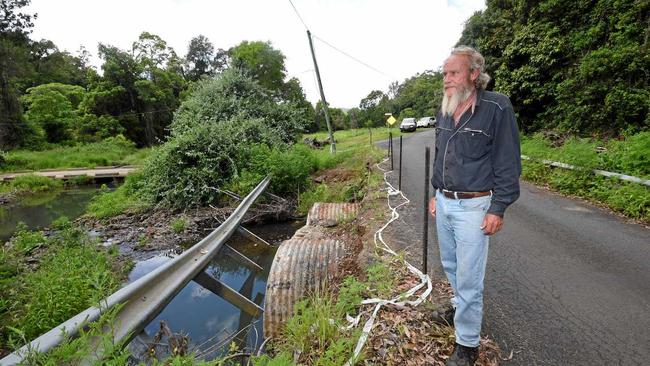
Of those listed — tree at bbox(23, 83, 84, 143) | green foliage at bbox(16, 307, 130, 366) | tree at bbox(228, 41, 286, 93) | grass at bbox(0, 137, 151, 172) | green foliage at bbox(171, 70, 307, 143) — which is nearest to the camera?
green foliage at bbox(16, 307, 130, 366)

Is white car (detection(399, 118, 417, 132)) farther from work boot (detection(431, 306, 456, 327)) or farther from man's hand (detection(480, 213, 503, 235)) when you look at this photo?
man's hand (detection(480, 213, 503, 235))

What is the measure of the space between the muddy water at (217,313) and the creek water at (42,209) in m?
9.10

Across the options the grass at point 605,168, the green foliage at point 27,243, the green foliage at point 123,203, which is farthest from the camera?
the green foliage at point 123,203

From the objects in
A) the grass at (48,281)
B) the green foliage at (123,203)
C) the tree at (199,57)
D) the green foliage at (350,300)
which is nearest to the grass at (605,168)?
the green foliage at (350,300)

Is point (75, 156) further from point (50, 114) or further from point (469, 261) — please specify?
point (469, 261)

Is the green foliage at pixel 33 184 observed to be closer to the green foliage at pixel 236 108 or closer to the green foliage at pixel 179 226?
the green foliage at pixel 236 108

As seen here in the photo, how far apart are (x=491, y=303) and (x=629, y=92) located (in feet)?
34.7

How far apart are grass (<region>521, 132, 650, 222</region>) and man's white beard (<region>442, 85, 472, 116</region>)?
19.5ft

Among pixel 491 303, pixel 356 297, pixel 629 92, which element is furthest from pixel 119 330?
pixel 629 92

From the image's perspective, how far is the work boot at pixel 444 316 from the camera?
2877 millimetres

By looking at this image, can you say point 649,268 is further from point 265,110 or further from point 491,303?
point 265,110

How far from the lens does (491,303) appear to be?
3.43 metres

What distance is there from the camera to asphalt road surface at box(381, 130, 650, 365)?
8.96 ft

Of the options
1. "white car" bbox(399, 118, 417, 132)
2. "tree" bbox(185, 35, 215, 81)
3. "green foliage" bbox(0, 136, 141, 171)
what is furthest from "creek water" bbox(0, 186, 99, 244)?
"tree" bbox(185, 35, 215, 81)
